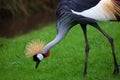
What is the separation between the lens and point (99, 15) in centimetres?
813

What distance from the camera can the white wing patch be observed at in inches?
320

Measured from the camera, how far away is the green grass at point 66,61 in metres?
9.08

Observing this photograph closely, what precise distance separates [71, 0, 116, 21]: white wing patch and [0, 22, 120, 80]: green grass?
1.21 meters

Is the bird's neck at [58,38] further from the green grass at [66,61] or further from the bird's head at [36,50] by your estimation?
the green grass at [66,61]

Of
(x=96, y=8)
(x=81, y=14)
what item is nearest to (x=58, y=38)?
(x=81, y=14)

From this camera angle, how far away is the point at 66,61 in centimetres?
1015

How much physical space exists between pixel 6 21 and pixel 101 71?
354 inches

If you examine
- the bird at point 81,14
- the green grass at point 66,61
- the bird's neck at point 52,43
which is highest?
the bird at point 81,14

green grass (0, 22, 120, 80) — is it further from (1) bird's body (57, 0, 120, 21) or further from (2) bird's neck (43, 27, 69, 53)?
(1) bird's body (57, 0, 120, 21)

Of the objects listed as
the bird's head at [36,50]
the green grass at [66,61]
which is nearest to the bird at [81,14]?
the bird's head at [36,50]

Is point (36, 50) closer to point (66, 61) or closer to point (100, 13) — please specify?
point (100, 13)

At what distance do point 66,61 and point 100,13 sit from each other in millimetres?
2291

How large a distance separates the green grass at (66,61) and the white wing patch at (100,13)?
47.8 inches

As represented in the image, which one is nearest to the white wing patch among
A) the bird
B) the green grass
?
the bird
